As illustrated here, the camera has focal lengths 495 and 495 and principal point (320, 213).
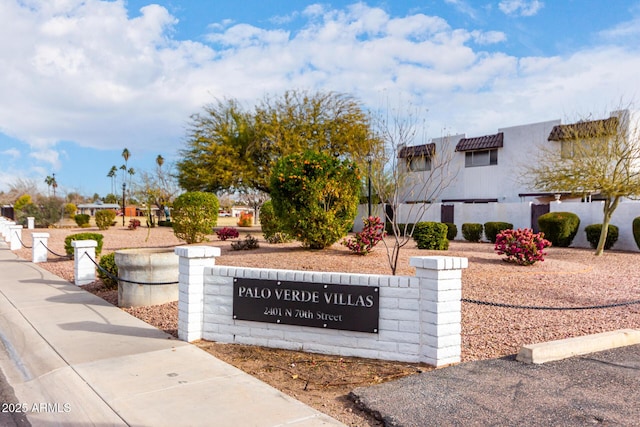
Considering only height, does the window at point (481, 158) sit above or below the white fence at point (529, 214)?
above

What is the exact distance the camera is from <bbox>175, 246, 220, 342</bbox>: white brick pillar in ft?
21.0

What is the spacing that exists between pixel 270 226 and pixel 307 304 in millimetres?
11020

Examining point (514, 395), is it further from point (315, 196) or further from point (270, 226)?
point (270, 226)

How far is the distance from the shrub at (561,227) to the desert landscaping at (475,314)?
5.19m

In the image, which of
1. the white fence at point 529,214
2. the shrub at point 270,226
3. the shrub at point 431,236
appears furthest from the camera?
the white fence at point 529,214

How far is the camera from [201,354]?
584 centimetres

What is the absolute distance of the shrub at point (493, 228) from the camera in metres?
22.3

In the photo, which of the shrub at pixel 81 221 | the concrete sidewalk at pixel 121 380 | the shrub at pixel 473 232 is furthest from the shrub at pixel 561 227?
the shrub at pixel 81 221

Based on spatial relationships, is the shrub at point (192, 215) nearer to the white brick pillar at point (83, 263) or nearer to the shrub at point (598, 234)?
the white brick pillar at point (83, 263)

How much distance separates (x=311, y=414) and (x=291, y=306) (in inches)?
76.8

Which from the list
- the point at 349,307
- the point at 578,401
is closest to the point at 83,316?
the point at 349,307

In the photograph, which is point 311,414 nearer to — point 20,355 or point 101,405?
point 101,405

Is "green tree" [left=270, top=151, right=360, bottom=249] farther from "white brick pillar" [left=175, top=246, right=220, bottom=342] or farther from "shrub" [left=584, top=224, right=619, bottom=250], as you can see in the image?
"shrub" [left=584, top=224, right=619, bottom=250]

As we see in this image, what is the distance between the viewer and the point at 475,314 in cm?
755
